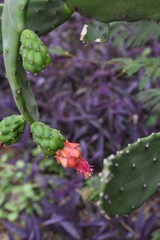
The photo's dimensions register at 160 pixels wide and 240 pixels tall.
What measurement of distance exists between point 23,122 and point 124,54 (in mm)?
2202

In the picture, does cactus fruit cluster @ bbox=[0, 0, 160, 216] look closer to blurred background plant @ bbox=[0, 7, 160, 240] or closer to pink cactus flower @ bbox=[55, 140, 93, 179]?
pink cactus flower @ bbox=[55, 140, 93, 179]

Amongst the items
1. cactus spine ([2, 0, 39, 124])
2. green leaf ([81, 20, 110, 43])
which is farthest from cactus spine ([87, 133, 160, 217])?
cactus spine ([2, 0, 39, 124])

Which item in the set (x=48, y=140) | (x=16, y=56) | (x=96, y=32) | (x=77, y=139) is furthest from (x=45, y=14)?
(x=77, y=139)

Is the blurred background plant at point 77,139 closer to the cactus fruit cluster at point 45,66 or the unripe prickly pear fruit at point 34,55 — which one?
the cactus fruit cluster at point 45,66

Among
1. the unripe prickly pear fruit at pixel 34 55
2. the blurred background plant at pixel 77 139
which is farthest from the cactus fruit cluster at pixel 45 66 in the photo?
the blurred background plant at pixel 77 139

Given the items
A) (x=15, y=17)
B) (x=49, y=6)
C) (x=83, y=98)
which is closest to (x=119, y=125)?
(x=83, y=98)

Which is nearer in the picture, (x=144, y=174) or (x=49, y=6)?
(x=49, y=6)

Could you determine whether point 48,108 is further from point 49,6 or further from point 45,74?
point 49,6

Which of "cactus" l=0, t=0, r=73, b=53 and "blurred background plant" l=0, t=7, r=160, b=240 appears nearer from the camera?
"cactus" l=0, t=0, r=73, b=53

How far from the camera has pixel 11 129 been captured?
2.66 ft

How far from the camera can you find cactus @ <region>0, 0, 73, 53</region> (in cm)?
99

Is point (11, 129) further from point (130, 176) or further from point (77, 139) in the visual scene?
point (77, 139)

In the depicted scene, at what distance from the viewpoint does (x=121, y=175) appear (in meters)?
1.18

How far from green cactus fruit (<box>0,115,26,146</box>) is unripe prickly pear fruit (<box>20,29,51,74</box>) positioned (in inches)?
4.4
